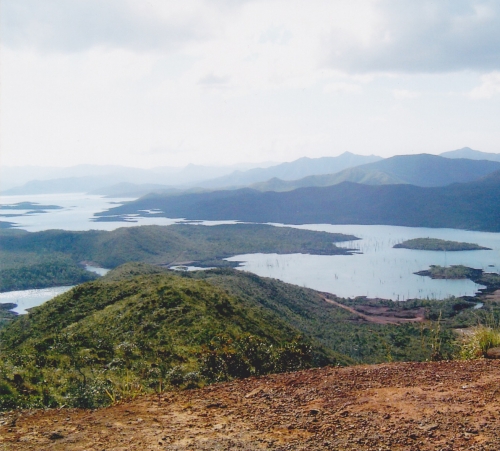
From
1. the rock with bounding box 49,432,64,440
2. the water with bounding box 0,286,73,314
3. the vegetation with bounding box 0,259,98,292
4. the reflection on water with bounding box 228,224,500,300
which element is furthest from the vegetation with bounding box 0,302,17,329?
the rock with bounding box 49,432,64,440

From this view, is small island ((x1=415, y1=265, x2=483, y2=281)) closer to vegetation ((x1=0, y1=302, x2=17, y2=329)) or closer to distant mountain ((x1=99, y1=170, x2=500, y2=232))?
distant mountain ((x1=99, y1=170, x2=500, y2=232))

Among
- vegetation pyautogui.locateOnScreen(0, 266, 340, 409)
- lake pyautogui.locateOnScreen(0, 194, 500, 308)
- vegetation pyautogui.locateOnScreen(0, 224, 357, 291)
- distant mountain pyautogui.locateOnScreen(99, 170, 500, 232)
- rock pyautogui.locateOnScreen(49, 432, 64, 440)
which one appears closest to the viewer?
rock pyautogui.locateOnScreen(49, 432, 64, 440)

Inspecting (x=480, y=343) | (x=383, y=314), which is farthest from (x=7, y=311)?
(x=480, y=343)

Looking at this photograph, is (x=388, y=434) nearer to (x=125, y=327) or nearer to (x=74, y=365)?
(x=74, y=365)

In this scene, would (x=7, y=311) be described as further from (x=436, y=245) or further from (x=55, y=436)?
(x=436, y=245)

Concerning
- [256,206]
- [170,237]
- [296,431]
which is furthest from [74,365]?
[256,206]

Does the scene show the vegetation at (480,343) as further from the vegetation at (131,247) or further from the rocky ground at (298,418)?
the vegetation at (131,247)
